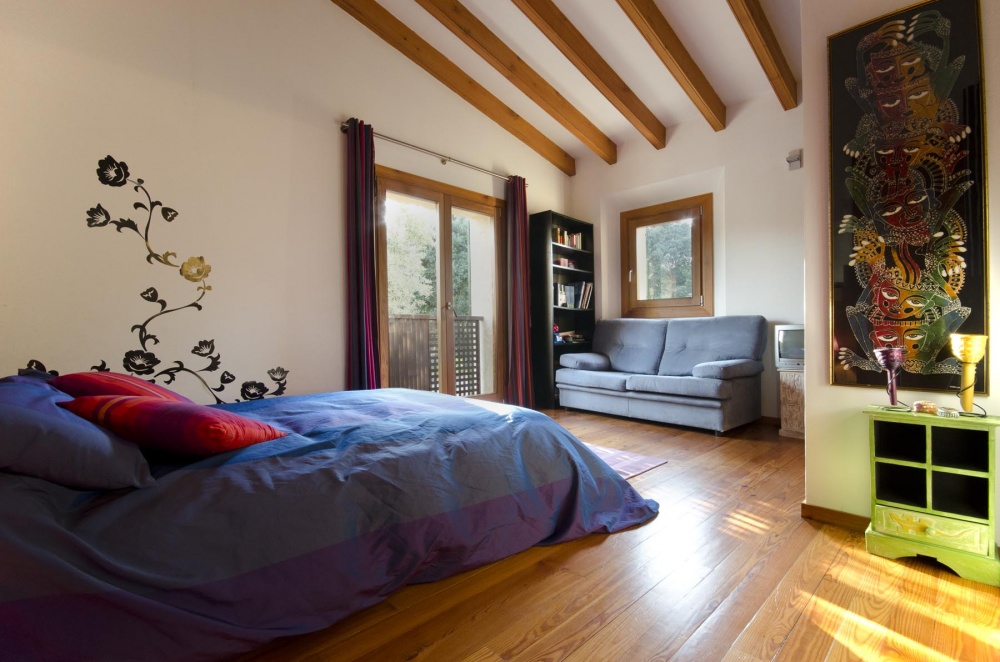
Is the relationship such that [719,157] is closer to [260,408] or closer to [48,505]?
[260,408]

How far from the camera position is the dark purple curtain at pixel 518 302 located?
4605 mm

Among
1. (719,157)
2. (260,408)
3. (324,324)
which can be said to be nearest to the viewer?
(260,408)

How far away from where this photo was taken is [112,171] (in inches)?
101

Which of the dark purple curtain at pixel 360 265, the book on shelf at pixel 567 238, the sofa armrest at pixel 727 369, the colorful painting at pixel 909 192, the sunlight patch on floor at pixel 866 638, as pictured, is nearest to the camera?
the sunlight patch on floor at pixel 866 638

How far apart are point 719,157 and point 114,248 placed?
15.4ft

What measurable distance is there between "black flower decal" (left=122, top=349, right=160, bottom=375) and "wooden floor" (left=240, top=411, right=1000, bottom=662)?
212 centimetres

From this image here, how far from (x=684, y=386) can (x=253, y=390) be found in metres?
3.15

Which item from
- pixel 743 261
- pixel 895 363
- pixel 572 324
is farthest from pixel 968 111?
pixel 572 324

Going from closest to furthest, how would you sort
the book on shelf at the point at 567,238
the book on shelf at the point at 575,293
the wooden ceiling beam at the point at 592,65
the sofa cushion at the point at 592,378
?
1. the wooden ceiling beam at the point at 592,65
2. the sofa cushion at the point at 592,378
3. the book on shelf at the point at 567,238
4. the book on shelf at the point at 575,293

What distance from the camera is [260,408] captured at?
2.10m

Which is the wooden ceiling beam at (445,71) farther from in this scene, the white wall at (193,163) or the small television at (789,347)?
the small television at (789,347)

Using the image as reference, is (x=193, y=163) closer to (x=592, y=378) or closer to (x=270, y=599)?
(x=270, y=599)

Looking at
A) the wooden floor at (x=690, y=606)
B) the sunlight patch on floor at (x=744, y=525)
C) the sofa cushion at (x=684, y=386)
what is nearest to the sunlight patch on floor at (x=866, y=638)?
the wooden floor at (x=690, y=606)

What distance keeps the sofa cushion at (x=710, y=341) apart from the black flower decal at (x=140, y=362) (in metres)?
3.91
